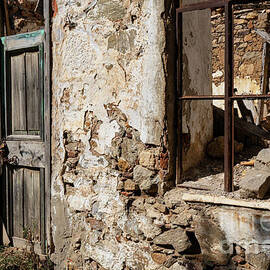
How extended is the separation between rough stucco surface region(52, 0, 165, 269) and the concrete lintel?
41cm

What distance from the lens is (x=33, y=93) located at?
374 cm

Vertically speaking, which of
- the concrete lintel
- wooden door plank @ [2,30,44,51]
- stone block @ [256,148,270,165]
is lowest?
the concrete lintel

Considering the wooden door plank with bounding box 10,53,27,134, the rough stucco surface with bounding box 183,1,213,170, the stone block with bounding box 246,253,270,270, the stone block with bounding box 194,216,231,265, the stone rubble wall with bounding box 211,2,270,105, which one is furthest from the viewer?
the stone rubble wall with bounding box 211,2,270,105

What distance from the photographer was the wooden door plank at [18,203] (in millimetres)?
3900

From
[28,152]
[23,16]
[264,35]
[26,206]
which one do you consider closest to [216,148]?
[28,152]

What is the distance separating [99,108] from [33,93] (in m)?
1.01

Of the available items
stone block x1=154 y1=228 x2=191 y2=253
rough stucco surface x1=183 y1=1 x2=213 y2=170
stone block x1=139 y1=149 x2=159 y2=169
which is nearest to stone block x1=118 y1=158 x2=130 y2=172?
stone block x1=139 y1=149 x2=159 y2=169

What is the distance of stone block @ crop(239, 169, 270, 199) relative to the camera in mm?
2428

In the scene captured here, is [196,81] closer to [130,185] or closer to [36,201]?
→ [130,185]

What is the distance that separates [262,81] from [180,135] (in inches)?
174

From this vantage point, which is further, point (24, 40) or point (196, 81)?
point (24, 40)

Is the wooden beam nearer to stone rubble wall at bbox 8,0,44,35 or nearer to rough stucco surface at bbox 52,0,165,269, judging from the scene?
stone rubble wall at bbox 8,0,44,35

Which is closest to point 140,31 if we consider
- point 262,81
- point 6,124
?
point 6,124

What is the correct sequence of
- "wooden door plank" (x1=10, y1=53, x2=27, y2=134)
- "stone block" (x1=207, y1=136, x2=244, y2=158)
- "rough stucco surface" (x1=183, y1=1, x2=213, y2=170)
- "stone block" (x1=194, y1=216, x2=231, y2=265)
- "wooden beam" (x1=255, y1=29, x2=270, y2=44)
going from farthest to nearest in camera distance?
1. "wooden beam" (x1=255, y1=29, x2=270, y2=44)
2. "wooden door plank" (x1=10, y1=53, x2=27, y2=134)
3. "stone block" (x1=207, y1=136, x2=244, y2=158)
4. "rough stucco surface" (x1=183, y1=1, x2=213, y2=170)
5. "stone block" (x1=194, y1=216, x2=231, y2=265)
